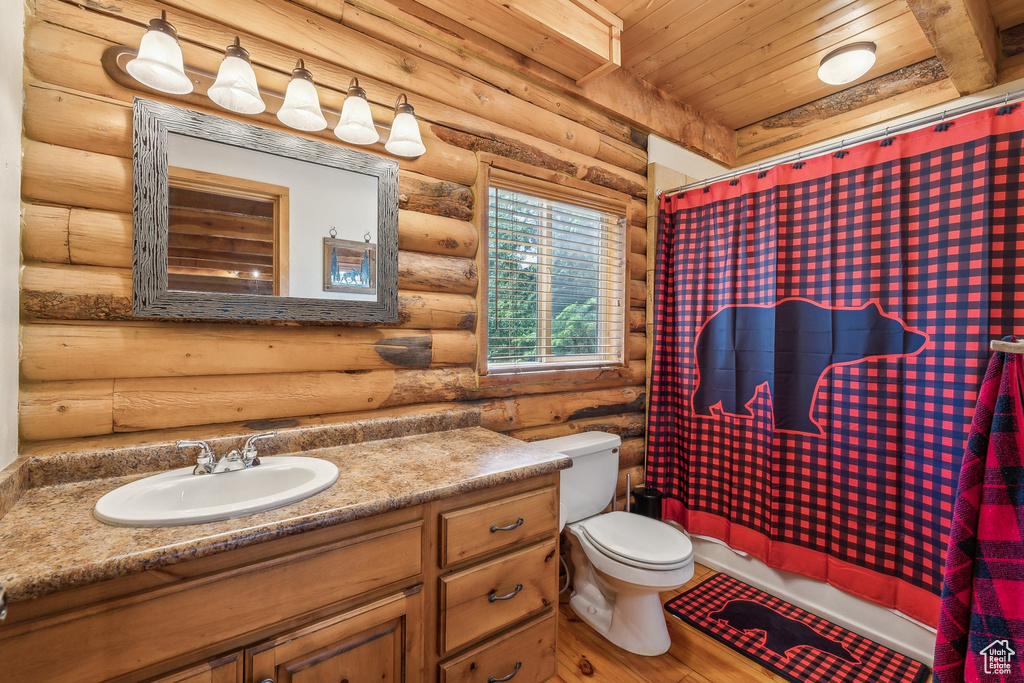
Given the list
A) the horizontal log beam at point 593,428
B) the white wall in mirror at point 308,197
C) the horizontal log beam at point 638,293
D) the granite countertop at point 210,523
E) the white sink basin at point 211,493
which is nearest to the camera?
the granite countertop at point 210,523

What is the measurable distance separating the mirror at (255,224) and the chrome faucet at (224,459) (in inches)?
15.2

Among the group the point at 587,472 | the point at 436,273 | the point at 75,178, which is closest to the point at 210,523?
the point at 75,178

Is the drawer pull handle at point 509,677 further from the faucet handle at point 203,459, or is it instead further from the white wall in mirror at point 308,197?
the white wall in mirror at point 308,197

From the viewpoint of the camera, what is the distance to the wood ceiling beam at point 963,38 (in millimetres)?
1581

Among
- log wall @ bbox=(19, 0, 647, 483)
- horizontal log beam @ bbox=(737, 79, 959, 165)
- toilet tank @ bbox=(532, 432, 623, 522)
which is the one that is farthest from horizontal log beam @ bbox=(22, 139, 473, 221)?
horizontal log beam @ bbox=(737, 79, 959, 165)

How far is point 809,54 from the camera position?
2223 millimetres

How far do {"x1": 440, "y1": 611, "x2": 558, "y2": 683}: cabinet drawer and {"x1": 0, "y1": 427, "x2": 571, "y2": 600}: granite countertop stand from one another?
0.52m

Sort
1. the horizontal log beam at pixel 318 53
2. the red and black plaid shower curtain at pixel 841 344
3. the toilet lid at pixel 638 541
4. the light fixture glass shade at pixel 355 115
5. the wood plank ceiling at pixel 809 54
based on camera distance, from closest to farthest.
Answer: the horizontal log beam at pixel 318 53
the light fixture glass shade at pixel 355 115
the red and black plaid shower curtain at pixel 841 344
the toilet lid at pixel 638 541
the wood plank ceiling at pixel 809 54

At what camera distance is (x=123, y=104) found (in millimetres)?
1265

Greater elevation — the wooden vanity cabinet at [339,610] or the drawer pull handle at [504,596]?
the wooden vanity cabinet at [339,610]

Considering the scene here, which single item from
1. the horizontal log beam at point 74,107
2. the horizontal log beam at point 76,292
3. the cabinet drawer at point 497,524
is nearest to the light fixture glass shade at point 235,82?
the horizontal log beam at point 74,107

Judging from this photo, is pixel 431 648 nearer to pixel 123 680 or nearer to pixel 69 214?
pixel 123 680

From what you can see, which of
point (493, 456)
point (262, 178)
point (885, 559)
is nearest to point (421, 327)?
point (493, 456)

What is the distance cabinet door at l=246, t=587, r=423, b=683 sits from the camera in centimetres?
99
